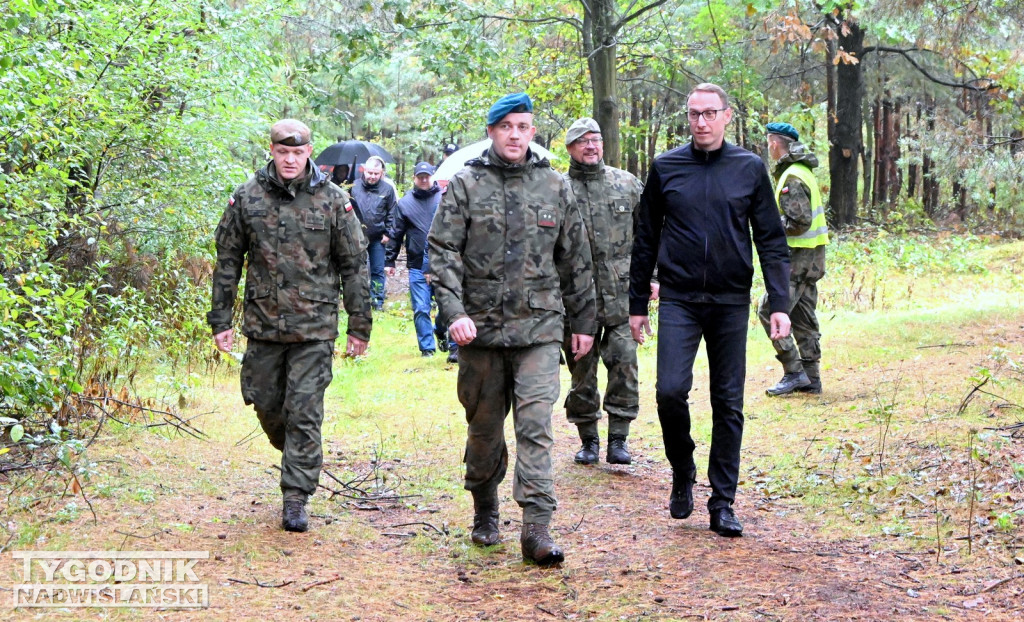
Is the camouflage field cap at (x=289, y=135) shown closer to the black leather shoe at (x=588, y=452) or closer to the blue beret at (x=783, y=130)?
the black leather shoe at (x=588, y=452)

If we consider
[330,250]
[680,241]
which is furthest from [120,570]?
[680,241]

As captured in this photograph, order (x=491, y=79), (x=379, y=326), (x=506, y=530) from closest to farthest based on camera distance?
1. (x=506, y=530)
2. (x=491, y=79)
3. (x=379, y=326)

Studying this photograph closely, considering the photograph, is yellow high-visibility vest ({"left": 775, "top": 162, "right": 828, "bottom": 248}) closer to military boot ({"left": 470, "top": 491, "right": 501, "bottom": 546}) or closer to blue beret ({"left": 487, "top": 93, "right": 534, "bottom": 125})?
blue beret ({"left": 487, "top": 93, "right": 534, "bottom": 125})

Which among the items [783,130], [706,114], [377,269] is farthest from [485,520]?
[377,269]

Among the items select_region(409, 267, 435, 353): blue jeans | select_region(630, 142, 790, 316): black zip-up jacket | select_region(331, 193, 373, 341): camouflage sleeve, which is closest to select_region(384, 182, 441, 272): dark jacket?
select_region(409, 267, 435, 353): blue jeans

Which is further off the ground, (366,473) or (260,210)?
(260,210)

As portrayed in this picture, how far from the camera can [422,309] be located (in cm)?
1281

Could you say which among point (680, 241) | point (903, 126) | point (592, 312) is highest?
point (903, 126)

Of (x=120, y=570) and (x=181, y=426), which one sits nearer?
(x=120, y=570)

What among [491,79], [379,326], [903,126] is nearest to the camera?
[491,79]

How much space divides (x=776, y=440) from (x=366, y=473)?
327 cm

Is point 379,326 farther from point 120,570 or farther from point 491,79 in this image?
point 120,570

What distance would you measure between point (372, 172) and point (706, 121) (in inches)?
443

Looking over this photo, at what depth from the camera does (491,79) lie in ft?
48.4
